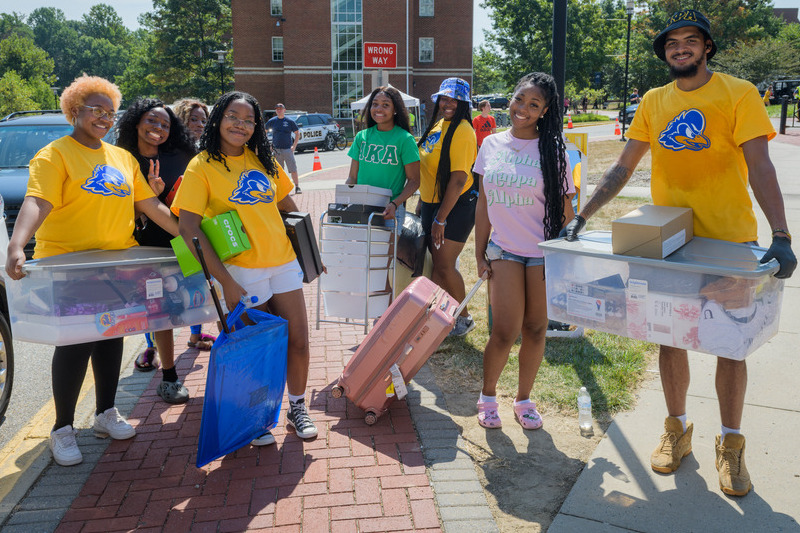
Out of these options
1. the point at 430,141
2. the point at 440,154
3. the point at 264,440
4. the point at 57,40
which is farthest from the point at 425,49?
the point at 57,40

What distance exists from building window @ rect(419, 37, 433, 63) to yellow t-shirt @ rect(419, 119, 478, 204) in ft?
157

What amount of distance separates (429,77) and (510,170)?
4922cm

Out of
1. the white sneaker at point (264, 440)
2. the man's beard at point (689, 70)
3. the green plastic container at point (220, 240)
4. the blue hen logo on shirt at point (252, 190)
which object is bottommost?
the white sneaker at point (264, 440)

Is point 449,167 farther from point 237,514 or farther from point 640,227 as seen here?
point 237,514

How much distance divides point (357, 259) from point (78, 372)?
2.09m

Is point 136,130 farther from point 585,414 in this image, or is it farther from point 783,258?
point 783,258

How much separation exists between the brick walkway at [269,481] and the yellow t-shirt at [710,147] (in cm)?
190

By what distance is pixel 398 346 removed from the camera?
398 cm

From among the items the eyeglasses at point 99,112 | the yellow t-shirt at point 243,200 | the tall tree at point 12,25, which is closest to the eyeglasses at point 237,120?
the yellow t-shirt at point 243,200

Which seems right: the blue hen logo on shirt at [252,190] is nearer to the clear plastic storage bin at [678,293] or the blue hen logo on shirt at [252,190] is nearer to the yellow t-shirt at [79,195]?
the yellow t-shirt at [79,195]

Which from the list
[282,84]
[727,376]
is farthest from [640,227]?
[282,84]

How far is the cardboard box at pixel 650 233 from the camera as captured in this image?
9.34 ft

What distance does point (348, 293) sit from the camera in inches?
205

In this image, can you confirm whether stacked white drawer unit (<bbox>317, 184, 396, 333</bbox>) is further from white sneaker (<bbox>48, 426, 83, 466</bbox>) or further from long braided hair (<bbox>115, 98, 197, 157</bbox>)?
white sneaker (<bbox>48, 426, 83, 466</bbox>)
